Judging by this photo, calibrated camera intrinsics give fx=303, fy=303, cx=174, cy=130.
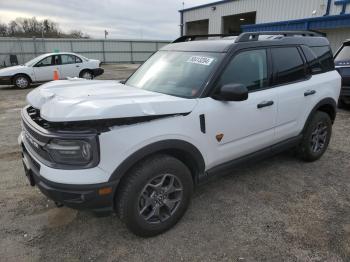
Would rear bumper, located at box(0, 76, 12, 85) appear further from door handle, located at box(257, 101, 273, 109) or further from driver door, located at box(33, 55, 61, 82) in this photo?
door handle, located at box(257, 101, 273, 109)

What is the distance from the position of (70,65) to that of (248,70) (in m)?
12.2

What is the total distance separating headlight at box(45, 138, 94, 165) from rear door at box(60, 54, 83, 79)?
40.7ft

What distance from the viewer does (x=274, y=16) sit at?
63.7ft

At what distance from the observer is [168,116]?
2660 millimetres

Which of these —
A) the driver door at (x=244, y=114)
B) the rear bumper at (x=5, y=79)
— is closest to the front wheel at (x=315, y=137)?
the driver door at (x=244, y=114)

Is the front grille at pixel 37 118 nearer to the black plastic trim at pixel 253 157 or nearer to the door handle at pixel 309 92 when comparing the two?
the black plastic trim at pixel 253 157

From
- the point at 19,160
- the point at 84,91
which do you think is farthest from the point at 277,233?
the point at 19,160

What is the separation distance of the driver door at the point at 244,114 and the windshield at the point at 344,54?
18.1 feet

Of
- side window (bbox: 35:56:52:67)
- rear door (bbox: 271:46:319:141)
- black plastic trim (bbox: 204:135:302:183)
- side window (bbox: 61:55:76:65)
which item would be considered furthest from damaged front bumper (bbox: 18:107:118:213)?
side window (bbox: 61:55:76:65)

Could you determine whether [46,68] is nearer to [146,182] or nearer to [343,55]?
[343,55]

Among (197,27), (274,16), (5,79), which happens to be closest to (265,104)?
(5,79)

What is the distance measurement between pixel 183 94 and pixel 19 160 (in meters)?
3.13

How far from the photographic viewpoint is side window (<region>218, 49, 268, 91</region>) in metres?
3.19

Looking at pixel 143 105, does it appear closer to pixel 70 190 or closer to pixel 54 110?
pixel 54 110
